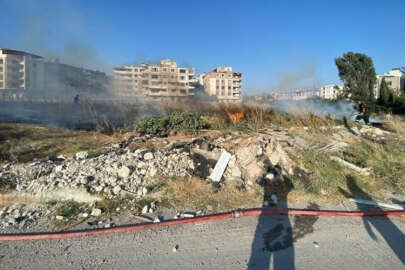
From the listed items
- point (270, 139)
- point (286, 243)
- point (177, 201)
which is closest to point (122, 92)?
point (270, 139)

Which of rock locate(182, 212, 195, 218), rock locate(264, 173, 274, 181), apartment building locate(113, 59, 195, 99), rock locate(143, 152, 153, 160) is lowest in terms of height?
rock locate(182, 212, 195, 218)

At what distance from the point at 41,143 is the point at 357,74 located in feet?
91.9

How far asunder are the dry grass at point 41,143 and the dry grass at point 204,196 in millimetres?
2130

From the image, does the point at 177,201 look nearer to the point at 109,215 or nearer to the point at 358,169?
the point at 109,215

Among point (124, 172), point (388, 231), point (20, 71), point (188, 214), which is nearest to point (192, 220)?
point (188, 214)

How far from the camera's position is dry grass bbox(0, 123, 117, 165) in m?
4.56

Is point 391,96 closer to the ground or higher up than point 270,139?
higher up

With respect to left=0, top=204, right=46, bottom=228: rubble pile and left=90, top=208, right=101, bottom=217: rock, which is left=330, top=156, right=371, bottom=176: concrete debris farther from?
left=0, top=204, right=46, bottom=228: rubble pile

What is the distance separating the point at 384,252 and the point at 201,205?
5.84 ft

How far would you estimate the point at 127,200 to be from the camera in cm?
292

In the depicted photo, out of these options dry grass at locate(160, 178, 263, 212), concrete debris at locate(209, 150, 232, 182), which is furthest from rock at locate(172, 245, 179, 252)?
concrete debris at locate(209, 150, 232, 182)

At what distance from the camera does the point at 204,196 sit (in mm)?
3100

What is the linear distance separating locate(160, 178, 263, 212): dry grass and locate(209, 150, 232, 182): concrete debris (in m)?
0.21

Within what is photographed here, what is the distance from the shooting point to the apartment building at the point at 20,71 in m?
20.6
